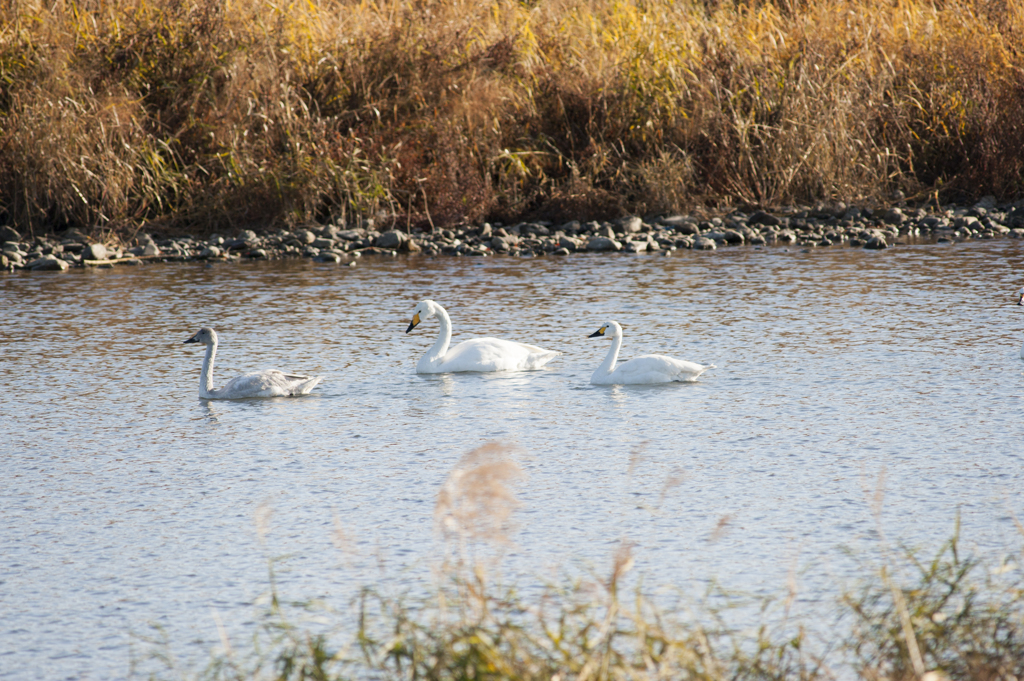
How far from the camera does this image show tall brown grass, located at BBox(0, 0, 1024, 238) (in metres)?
15.9

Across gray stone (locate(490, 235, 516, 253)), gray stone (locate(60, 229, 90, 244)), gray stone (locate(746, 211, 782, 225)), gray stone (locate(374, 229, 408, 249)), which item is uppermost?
gray stone (locate(60, 229, 90, 244))

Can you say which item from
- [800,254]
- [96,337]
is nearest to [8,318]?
[96,337]

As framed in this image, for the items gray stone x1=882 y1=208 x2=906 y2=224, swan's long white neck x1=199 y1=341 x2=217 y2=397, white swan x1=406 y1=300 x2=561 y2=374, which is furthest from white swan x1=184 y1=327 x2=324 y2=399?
gray stone x1=882 y1=208 x2=906 y2=224

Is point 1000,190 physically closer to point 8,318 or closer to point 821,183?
point 821,183

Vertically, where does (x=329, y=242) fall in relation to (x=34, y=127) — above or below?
below

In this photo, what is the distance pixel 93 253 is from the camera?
48.6ft

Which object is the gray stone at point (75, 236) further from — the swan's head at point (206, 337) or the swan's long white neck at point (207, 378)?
the swan's long white neck at point (207, 378)

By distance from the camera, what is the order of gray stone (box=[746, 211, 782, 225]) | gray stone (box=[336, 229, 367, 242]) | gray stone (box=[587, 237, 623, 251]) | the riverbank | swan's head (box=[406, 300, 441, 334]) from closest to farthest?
swan's head (box=[406, 300, 441, 334]), the riverbank, gray stone (box=[587, 237, 623, 251]), gray stone (box=[336, 229, 367, 242]), gray stone (box=[746, 211, 782, 225])

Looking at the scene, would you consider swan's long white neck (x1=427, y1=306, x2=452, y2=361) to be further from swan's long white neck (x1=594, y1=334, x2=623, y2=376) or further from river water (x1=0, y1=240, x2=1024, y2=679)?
swan's long white neck (x1=594, y1=334, x2=623, y2=376)

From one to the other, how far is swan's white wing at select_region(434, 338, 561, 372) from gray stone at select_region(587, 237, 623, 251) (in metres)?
6.80

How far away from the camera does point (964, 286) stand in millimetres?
11602

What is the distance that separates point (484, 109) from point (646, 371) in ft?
31.6

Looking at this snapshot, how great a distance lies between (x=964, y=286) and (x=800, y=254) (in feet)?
10.1

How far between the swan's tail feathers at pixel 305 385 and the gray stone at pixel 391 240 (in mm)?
7686
